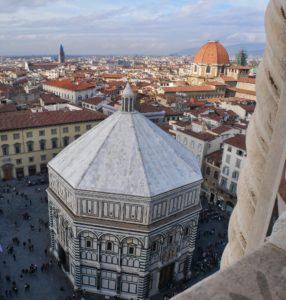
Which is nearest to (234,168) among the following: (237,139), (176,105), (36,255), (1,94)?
(237,139)

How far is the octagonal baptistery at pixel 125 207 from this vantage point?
20.8 m

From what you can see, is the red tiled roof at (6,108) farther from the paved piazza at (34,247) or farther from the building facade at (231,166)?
the building facade at (231,166)

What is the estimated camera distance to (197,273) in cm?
2594

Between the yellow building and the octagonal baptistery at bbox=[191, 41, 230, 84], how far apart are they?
6109 cm

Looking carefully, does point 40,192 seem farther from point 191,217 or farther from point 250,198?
point 250,198

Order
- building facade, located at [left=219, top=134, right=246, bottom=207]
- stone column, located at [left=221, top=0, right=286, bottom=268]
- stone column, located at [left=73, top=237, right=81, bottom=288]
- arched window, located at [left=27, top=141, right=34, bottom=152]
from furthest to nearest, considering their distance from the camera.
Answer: arched window, located at [left=27, top=141, right=34, bottom=152] → building facade, located at [left=219, top=134, right=246, bottom=207] → stone column, located at [left=73, top=237, right=81, bottom=288] → stone column, located at [left=221, top=0, right=286, bottom=268]

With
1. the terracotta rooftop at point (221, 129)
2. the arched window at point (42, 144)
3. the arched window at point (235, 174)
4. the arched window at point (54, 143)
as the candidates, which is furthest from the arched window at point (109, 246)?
the arched window at point (54, 143)

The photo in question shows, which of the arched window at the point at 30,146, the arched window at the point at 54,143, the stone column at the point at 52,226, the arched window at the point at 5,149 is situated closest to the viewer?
the stone column at the point at 52,226

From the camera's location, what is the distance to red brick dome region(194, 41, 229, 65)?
9744 centimetres

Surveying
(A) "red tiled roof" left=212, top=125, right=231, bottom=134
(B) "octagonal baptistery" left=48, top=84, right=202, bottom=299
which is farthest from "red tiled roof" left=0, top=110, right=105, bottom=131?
(B) "octagonal baptistery" left=48, top=84, right=202, bottom=299

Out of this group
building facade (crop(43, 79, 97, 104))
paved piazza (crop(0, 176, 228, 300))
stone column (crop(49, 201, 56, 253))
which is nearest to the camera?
paved piazza (crop(0, 176, 228, 300))

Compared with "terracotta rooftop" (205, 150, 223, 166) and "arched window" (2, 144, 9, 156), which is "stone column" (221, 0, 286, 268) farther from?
"arched window" (2, 144, 9, 156)

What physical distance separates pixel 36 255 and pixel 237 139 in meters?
22.7

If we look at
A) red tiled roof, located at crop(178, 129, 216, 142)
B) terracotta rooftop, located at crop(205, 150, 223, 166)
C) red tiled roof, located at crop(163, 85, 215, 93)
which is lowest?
terracotta rooftop, located at crop(205, 150, 223, 166)
